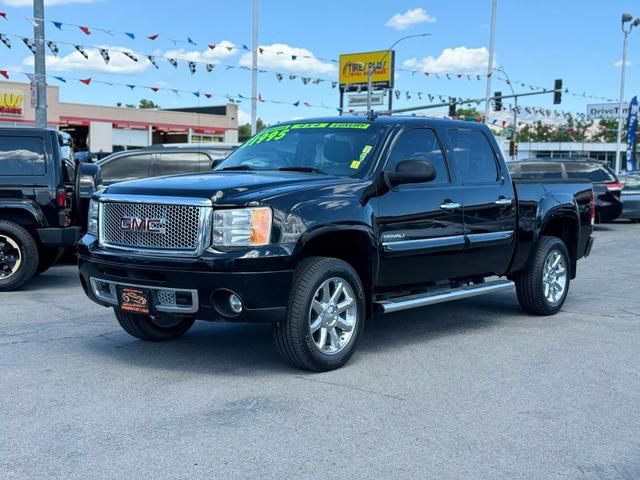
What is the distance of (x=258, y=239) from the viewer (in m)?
5.43

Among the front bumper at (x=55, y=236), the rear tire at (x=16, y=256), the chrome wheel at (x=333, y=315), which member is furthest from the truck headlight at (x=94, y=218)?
the rear tire at (x=16, y=256)

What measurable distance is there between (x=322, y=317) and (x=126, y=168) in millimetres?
8494

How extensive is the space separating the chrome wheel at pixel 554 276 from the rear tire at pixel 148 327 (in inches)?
148

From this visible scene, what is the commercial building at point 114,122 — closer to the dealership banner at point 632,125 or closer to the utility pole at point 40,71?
the utility pole at point 40,71

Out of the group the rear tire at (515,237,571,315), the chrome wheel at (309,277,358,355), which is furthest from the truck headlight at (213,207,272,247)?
the rear tire at (515,237,571,315)

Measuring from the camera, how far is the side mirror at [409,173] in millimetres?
6242

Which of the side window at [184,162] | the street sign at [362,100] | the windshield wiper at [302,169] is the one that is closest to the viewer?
the windshield wiper at [302,169]

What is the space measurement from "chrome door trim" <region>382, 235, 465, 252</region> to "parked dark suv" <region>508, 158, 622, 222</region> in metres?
13.2

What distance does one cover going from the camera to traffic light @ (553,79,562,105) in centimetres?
4153

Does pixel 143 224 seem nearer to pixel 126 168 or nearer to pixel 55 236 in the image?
pixel 55 236

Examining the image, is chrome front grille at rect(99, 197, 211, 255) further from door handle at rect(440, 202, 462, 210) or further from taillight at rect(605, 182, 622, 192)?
taillight at rect(605, 182, 622, 192)

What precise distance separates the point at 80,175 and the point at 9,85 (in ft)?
120

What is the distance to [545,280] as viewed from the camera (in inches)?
325

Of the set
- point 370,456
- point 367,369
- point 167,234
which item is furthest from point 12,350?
point 370,456
